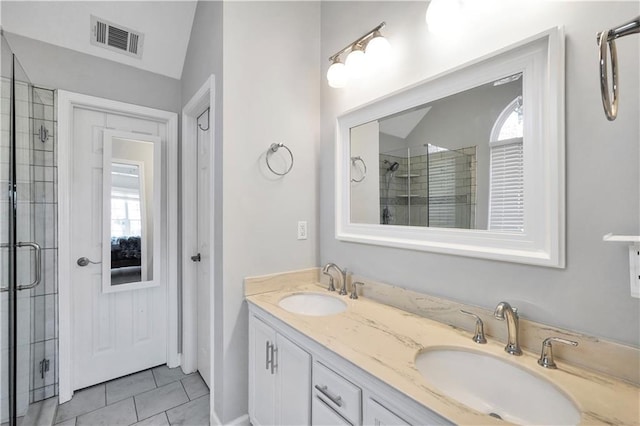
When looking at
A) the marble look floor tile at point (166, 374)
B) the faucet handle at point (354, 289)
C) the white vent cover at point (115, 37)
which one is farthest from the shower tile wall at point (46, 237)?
the faucet handle at point (354, 289)

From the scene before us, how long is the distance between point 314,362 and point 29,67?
2.47 meters

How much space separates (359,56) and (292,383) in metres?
1.67

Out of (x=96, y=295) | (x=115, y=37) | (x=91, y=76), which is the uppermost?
(x=115, y=37)

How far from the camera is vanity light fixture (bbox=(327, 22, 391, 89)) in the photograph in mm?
1443

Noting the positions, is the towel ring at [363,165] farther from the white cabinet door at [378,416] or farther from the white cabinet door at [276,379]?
the white cabinet door at [378,416]

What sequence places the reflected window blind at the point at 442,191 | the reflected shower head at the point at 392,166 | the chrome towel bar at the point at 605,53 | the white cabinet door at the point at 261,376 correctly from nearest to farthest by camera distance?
the chrome towel bar at the point at 605,53 < the reflected window blind at the point at 442,191 < the white cabinet door at the point at 261,376 < the reflected shower head at the point at 392,166

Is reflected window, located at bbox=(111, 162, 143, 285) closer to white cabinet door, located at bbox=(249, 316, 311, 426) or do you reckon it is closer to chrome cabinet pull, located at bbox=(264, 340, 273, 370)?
white cabinet door, located at bbox=(249, 316, 311, 426)

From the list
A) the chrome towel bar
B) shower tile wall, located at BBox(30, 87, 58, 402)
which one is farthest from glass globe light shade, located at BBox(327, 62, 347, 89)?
shower tile wall, located at BBox(30, 87, 58, 402)

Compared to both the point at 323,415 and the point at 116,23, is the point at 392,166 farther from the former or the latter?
the point at 116,23

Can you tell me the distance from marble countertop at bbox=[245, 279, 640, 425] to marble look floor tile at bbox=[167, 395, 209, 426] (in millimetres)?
891

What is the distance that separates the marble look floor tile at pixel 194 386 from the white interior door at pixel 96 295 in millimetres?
392

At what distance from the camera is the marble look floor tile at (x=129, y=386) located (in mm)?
1959

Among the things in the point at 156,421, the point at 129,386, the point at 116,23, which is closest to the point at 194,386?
the point at 156,421

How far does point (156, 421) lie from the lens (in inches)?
68.4
